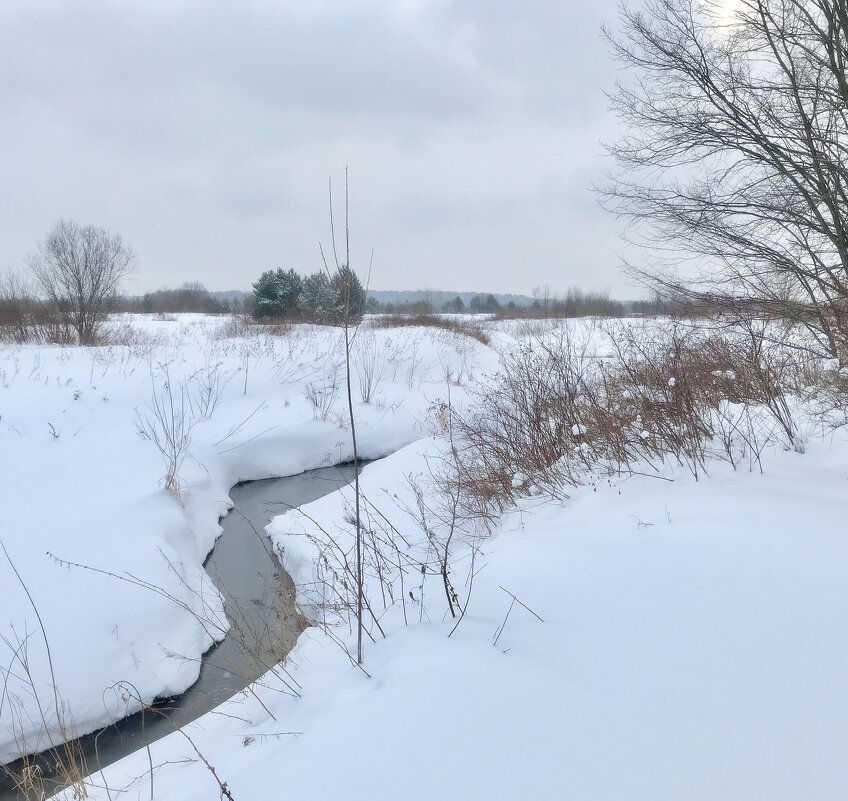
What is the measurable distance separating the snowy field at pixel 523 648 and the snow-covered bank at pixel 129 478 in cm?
3

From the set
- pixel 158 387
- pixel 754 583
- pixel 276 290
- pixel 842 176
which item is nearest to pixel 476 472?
pixel 754 583

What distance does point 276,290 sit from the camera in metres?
26.4

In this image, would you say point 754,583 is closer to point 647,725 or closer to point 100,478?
point 647,725

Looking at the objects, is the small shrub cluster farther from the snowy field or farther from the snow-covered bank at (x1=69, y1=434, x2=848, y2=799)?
the snow-covered bank at (x1=69, y1=434, x2=848, y2=799)

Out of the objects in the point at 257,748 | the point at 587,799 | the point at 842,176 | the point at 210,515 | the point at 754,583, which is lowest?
Answer: the point at 210,515

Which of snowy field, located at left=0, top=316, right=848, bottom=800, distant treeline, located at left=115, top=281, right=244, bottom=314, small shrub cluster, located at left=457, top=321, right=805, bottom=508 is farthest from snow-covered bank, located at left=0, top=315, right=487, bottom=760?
distant treeline, located at left=115, top=281, right=244, bottom=314

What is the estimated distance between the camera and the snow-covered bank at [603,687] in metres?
1.54

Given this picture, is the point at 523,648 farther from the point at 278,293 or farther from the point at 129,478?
the point at 278,293

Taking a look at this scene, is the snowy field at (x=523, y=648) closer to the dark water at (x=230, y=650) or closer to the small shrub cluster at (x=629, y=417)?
the dark water at (x=230, y=650)

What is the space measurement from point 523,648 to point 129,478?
6.14m

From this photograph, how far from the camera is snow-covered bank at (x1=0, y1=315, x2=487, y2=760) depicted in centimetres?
433

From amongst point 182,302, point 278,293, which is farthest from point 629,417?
point 182,302

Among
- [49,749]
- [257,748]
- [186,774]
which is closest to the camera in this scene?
[257,748]

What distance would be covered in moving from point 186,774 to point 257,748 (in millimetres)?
515
